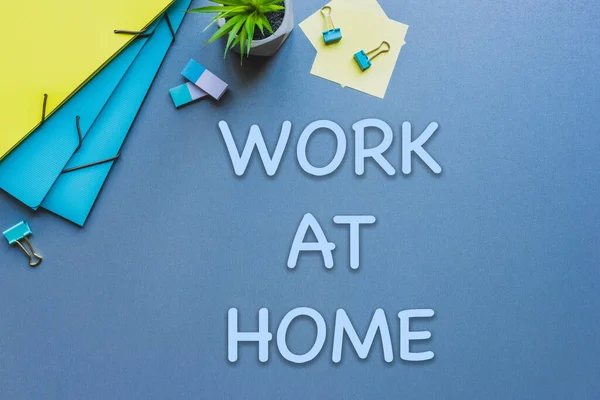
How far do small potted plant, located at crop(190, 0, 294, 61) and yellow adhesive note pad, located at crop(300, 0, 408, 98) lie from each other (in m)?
0.06

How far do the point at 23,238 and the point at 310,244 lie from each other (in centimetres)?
53

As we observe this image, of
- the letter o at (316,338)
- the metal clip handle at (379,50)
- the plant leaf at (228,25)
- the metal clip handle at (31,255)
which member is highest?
Answer: the metal clip handle at (379,50)

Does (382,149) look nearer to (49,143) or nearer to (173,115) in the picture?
(173,115)

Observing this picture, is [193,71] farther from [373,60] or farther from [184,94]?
[373,60]

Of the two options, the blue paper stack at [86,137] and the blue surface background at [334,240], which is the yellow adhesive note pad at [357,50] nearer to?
the blue surface background at [334,240]

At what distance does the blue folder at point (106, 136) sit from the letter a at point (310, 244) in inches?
14.7

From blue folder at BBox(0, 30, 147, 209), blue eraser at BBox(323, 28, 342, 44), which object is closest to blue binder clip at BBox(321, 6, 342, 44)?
blue eraser at BBox(323, 28, 342, 44)

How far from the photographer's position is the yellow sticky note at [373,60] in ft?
3.53

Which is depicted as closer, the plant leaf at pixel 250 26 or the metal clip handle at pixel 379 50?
the plant leaf at pixel 250 26

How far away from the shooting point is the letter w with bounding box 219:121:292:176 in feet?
3.50

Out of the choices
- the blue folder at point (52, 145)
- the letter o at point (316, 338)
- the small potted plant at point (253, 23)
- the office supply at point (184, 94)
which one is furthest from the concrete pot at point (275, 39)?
the letter o at point (316, 338)

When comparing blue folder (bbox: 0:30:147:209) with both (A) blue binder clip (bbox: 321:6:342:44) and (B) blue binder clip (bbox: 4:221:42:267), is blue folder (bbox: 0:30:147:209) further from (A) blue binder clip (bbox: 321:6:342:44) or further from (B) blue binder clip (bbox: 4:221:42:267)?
(A) blue binder clip (bbox: 321:6:342:44)

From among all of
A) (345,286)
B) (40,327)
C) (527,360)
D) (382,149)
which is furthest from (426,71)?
(40,327)

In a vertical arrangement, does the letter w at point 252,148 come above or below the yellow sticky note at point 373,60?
below
